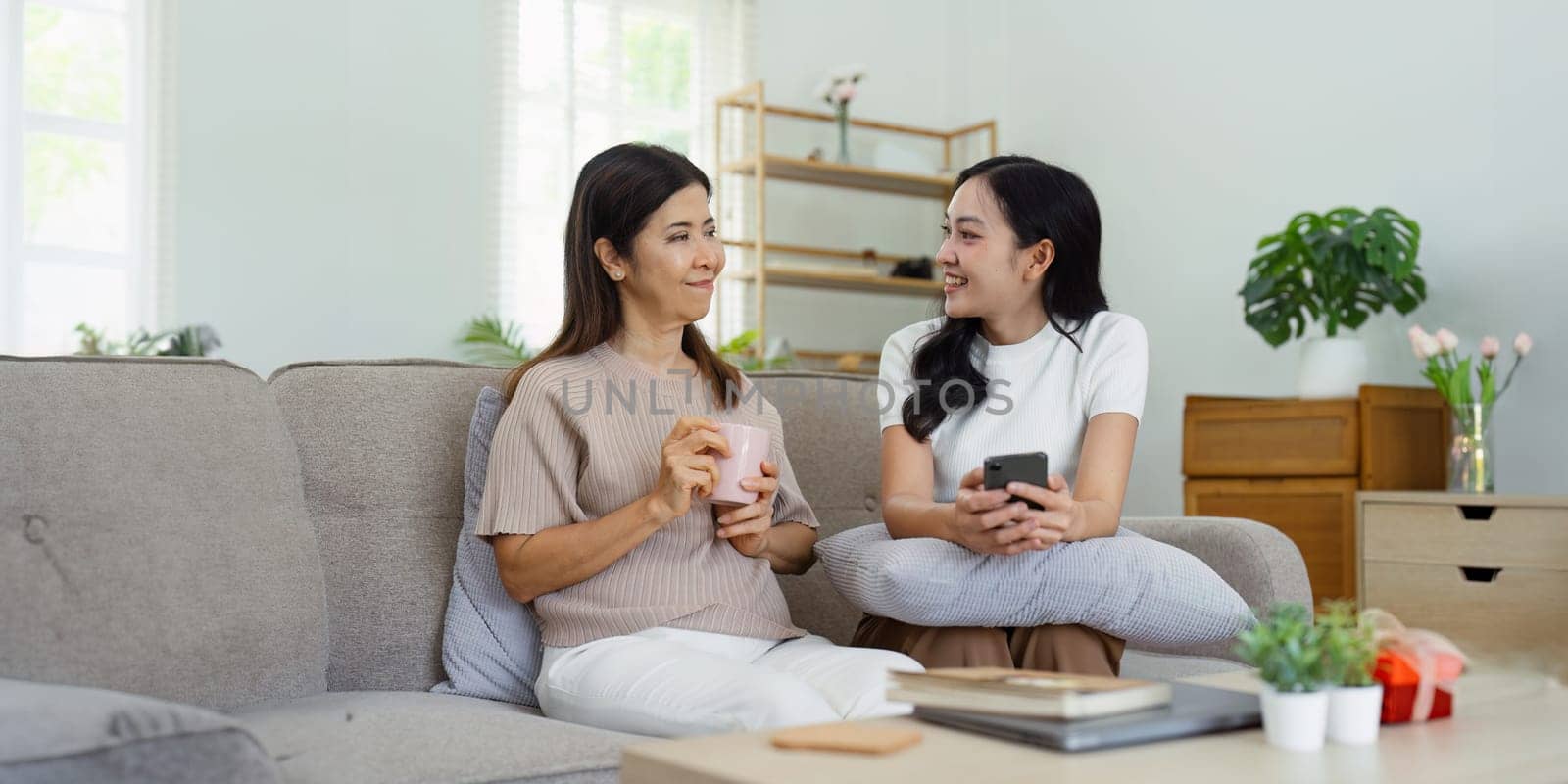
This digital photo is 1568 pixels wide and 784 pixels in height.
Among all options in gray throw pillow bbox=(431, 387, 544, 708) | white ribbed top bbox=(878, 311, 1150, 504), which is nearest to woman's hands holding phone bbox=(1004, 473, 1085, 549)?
white ribbed top bbox=(878, 311, 1150, 504)

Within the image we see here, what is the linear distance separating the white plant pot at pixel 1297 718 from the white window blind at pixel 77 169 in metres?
4.11

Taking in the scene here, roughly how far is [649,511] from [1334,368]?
8.60 feet

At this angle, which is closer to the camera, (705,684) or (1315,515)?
(705,684)

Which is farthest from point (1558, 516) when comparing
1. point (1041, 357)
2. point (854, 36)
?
point (854, 36)

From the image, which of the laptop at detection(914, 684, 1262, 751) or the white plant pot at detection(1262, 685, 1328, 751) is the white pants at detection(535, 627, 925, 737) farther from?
the white plant pot at detection(1262, 685, 1328, 751)

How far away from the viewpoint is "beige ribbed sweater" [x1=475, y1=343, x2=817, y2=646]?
158 centimetres

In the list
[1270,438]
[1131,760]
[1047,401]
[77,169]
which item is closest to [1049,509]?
[1047,401]

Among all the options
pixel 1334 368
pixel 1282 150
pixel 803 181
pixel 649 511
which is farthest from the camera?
pixel 803 181

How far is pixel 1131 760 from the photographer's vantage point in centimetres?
100

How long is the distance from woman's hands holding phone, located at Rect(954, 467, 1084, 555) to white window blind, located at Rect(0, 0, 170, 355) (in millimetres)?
3629

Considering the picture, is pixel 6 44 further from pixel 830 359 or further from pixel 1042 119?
pixel 1042 119

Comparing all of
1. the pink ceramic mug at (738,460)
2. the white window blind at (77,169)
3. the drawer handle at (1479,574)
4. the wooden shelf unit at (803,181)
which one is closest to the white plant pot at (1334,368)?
the drawer handle at (1479,574)

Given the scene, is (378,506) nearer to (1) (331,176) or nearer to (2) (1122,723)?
(2) (1122,723)

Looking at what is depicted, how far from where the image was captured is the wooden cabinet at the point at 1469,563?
116 inches
